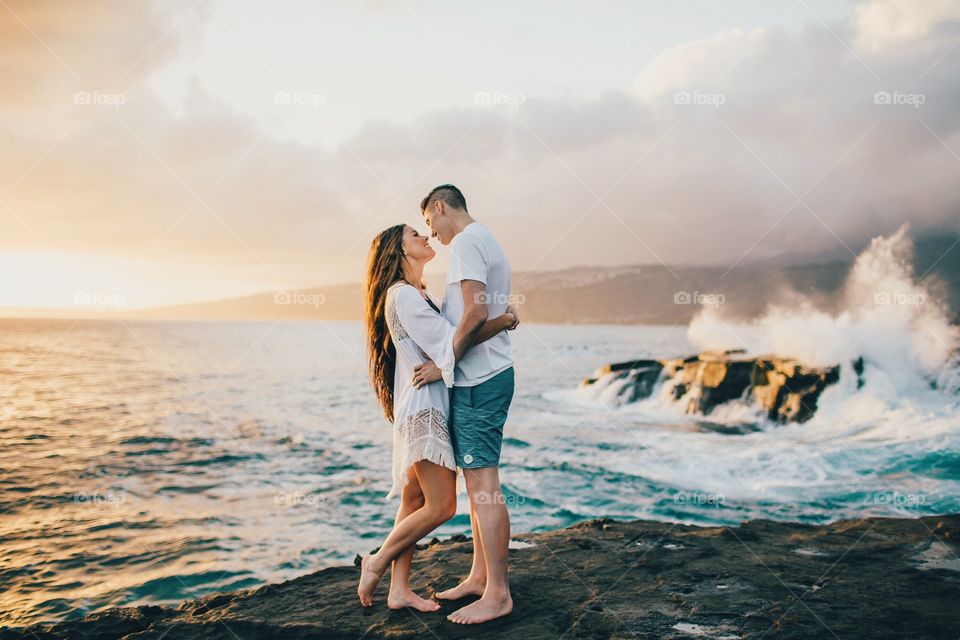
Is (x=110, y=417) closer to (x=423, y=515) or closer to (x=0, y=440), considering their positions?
(x=0, y=440)

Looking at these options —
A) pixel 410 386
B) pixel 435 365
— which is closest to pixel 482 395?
pixel 435 365

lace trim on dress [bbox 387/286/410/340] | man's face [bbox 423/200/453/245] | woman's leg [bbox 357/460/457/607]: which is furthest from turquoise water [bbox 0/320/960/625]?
man's face [bbox 423/200/453/245]

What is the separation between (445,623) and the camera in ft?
12.3

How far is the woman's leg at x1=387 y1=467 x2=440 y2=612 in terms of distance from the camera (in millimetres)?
4000

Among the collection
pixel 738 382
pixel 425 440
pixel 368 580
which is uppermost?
pixel 425 440

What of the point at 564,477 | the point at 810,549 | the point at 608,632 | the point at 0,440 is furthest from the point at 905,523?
the point at 0,440

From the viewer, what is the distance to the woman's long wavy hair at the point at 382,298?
4.11m

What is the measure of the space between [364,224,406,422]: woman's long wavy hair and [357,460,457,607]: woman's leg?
58 centimetres

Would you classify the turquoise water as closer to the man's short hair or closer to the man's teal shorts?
the man's teal shorts

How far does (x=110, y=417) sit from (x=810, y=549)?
75.1 ft

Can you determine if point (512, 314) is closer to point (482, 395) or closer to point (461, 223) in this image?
point (482, 395)

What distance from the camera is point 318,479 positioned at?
43.4 feet

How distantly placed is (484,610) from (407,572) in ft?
2.01

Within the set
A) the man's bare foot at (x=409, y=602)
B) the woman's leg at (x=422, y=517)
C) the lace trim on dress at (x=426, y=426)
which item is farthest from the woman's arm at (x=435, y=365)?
the man's bare foot at (x=409, y=602)
